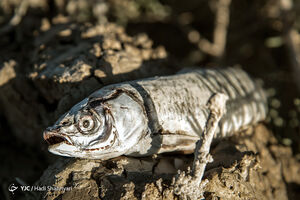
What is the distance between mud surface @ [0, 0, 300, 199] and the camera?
88.0 inches

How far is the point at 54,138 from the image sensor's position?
216cm

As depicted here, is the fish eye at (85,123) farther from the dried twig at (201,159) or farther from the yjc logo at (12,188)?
the yjc logo at (12,188)

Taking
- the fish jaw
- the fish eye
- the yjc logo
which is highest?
the fish eye

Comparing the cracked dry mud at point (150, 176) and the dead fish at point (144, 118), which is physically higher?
the dead fish at point (144, 118)

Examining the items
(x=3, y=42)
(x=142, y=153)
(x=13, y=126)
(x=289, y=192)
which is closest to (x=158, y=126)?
(x=142, y=153)

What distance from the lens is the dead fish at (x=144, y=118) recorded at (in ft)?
6.90

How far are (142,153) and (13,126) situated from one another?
212 cm

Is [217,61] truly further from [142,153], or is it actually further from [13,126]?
[13,126]

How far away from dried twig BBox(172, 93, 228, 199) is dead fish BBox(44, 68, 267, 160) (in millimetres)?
553

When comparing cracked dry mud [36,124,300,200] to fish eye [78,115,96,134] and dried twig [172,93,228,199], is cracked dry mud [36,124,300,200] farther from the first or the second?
fish eye [78,115,96,134]

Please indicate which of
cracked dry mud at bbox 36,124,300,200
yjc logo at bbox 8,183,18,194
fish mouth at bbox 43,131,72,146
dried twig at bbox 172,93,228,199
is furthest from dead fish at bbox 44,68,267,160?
yjc logo at bbox 8,183,18,194

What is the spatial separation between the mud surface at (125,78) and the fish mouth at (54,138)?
→ 256mm

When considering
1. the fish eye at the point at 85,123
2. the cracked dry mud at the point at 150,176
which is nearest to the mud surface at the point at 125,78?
the cracked dry mud at the point at 150,176

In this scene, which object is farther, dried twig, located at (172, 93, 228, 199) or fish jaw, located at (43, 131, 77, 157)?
fish jaw, located at (43, 131, 77, 157)
